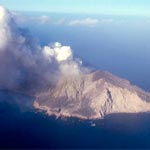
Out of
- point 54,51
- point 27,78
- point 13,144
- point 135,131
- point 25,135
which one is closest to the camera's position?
point 13,144

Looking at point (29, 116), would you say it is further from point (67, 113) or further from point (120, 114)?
point (120, 114)

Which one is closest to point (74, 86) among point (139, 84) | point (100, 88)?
point (100, 88)

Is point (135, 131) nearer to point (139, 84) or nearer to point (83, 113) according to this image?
point (83, 113)

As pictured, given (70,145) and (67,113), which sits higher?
(67,113)

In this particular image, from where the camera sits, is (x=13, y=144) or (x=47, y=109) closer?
(x=13, y=144)

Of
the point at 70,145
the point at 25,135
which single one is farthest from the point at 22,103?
the point at 70,145

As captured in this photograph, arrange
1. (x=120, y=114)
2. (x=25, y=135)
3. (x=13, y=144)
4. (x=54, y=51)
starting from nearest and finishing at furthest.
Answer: (x=13, y=144) < (x=25, y=135) < (x=120, y=114) < (x=54, y=51)

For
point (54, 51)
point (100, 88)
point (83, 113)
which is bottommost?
point (83, 113)
